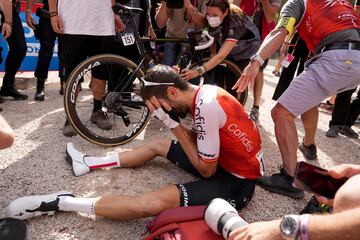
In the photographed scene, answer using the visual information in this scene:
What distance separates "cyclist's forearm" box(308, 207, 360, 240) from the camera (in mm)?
1055

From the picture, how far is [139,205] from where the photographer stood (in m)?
2.14

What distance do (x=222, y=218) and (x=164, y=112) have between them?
833 millimetres

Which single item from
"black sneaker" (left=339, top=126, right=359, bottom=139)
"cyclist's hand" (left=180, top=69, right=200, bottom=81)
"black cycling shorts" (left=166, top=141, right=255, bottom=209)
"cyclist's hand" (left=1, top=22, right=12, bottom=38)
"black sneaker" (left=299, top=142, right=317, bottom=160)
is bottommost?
"black sneaker" (left=339, top=126, right=359, bottom=139)

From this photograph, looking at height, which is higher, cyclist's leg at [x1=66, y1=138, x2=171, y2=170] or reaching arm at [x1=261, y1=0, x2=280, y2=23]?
reaching arm at [x1=261, y1=0, x2=280, y2=23]

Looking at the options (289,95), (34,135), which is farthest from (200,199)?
(34,135)

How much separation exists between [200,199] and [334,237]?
1.19 meters

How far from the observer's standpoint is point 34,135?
344cm

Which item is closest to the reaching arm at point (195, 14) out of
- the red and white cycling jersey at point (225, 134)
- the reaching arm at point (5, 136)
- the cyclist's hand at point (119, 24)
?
the cyclist's hand at point (119, 24)

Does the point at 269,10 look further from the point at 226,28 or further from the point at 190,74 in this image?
the point at 190,74

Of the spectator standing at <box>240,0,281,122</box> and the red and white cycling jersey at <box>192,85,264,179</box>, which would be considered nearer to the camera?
the red and white cycling jersey at <box>192,85,264,179</box>

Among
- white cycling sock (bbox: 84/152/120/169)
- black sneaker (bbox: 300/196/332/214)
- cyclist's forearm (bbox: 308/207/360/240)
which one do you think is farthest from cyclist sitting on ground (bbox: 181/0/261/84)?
cyclist's forearm (bbox: 308/207/360/240)

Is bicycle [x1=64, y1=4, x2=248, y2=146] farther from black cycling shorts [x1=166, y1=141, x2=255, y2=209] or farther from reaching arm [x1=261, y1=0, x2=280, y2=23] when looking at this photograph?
black cycling shorts [x1=166, y1=141, x2=255, y2=209]

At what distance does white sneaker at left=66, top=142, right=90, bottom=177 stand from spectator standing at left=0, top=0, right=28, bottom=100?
210 centimetres

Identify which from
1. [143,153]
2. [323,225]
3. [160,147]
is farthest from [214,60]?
[323,225]
